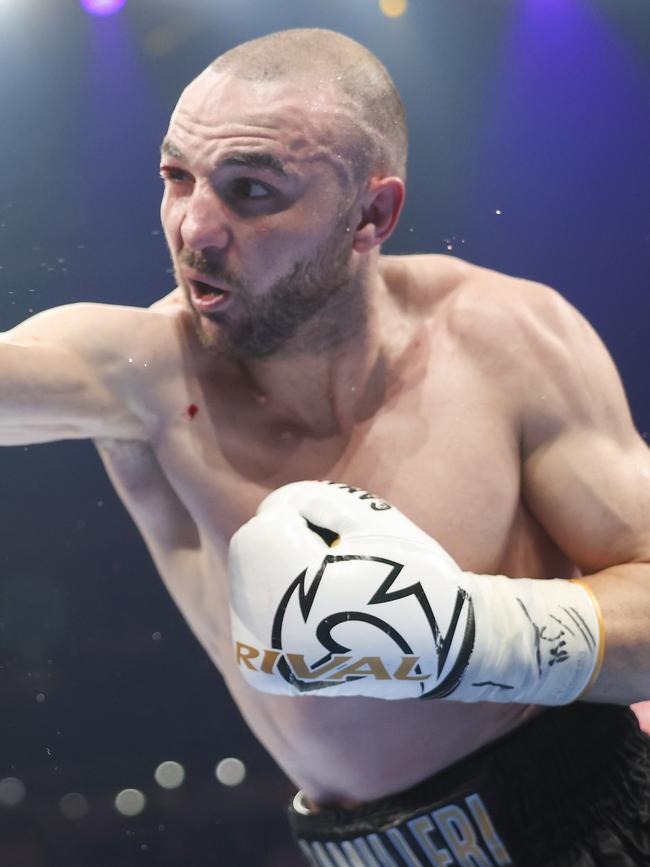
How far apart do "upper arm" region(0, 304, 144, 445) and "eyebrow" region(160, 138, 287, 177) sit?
209 millimetres

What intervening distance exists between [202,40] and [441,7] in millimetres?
491

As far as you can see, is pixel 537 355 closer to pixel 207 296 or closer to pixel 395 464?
pixel 395 464

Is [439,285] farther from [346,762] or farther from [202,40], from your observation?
[202,40]

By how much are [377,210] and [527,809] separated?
804mm

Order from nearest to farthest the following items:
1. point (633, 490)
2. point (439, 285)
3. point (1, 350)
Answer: point (1, 350) → point (633, 490) → point (439, 285)

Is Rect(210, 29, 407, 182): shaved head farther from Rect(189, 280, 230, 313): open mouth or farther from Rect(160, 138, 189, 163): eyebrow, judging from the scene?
Rect(189, 280, 230, 313): open mouth

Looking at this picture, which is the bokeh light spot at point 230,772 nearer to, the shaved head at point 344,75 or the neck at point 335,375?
the neck at point 335,375

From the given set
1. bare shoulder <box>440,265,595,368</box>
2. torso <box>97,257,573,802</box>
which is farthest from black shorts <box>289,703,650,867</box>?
bare shoulder <box>440,265,595,368</box>

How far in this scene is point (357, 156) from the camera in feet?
4.31

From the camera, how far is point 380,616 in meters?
1.06

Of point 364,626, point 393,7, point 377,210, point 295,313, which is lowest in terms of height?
point 364,626

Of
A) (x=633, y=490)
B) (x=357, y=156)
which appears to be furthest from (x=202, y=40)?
(x=633, y=490)

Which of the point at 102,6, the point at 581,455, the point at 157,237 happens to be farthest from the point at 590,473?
the point at 102,6

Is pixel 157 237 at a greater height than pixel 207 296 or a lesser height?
lesser
